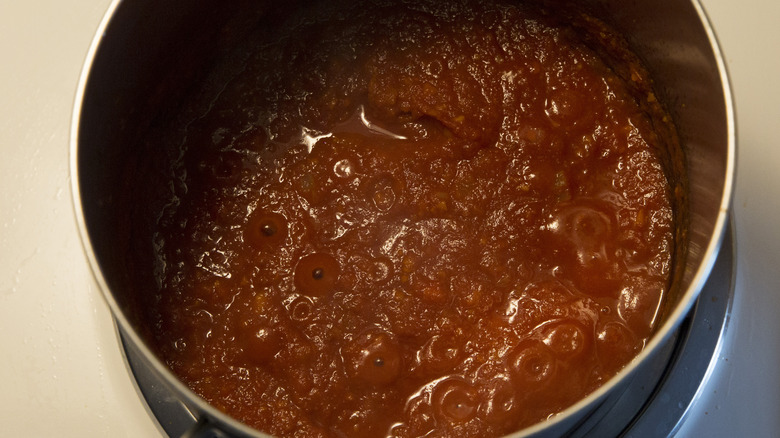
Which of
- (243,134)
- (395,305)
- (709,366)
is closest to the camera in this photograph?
(709,366)

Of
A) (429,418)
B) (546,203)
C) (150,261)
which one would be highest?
(546,203)

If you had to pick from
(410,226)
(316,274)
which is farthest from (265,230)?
(410,226)

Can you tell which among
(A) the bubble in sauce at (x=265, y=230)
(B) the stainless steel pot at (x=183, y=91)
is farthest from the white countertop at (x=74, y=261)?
(A) the bubble in sauce at (x=265, y=230)

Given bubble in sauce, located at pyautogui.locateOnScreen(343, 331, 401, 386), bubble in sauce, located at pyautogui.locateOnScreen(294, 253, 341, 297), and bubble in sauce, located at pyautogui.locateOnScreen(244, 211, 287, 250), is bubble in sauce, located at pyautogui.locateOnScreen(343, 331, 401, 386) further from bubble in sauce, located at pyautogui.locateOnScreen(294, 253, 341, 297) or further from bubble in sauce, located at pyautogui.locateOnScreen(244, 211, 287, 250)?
bubble in sauce, located at pyautogui.locateOnScreen(244, 211, 287, 250)

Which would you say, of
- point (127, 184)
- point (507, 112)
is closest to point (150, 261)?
point (127, 184)

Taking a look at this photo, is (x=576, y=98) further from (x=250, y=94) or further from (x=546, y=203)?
(x=250, y=94)

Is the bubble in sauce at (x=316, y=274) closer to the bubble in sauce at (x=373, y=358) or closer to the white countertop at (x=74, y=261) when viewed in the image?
the bubble in sauce at (x=373, y=358)
